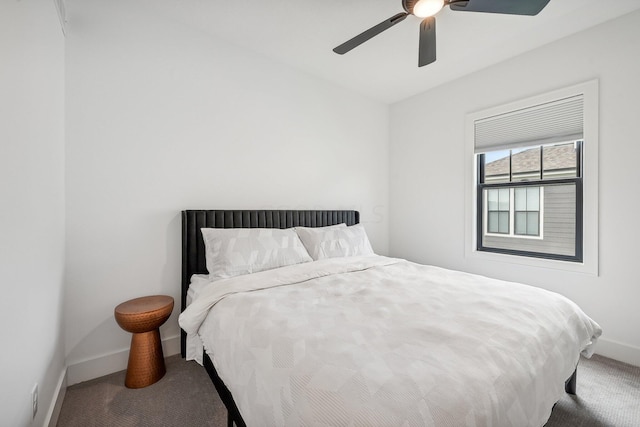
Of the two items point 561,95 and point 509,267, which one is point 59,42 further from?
point 509,267

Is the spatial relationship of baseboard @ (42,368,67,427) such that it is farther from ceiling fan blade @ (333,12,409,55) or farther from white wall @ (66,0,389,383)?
ceiling fan blade @ (333,12,409,55)

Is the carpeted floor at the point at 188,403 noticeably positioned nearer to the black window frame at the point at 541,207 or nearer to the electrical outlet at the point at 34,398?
the electrical outlet at the point at 34,398

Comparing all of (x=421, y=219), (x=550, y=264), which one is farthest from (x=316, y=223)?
(x=550, y=264)

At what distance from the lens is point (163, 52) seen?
2.27 m

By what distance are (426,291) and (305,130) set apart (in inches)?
87.6

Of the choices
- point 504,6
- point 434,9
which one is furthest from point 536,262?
point 434,9

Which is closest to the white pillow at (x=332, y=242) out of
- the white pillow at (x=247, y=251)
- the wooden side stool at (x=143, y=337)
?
the white pillow at (x=247, y=251)

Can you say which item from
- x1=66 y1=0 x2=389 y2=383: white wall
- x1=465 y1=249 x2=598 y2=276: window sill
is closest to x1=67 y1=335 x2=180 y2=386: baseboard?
x1=66 y1=0 x2=389 y2=383: white wall

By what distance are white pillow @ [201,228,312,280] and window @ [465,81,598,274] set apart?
7.20 feet

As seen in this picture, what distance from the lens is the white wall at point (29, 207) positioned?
1012mm

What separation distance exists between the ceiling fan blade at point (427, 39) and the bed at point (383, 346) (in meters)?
1.67

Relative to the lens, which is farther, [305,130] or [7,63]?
[305,130]

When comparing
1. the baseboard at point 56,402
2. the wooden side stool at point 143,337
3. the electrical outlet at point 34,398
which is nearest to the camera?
the electrical outlet at point 34,398

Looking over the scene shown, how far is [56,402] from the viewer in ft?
5.30
